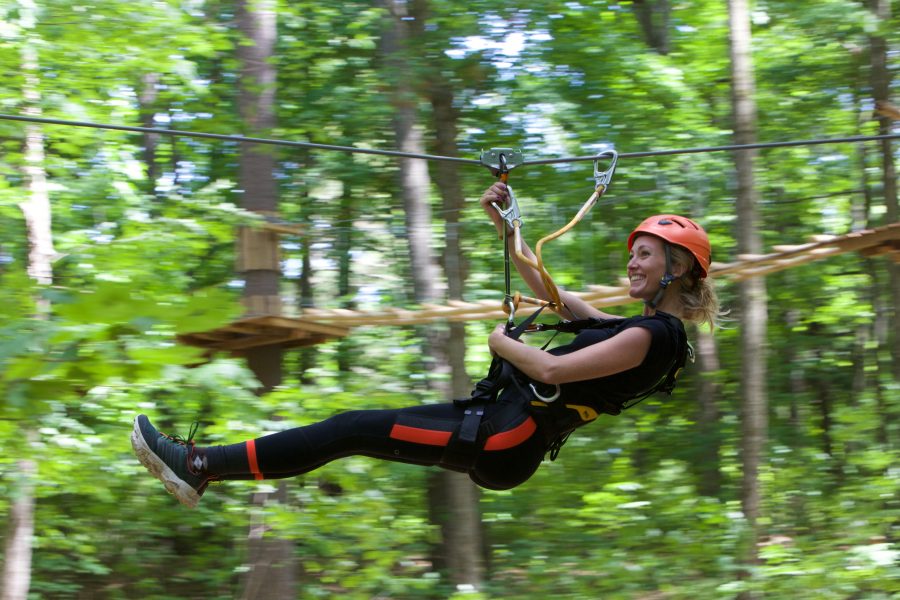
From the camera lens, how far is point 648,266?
8.46 ft

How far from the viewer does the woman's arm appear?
231 cm

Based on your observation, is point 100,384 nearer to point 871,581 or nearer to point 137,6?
point 137,6

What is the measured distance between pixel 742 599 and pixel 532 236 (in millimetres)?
2657

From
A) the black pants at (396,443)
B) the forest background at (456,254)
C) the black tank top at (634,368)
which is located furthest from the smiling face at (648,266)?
the forest background at (456,254)

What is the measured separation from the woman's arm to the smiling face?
A: 0.23m

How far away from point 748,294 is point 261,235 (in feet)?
10.2

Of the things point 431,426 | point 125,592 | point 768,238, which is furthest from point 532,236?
point 431,426

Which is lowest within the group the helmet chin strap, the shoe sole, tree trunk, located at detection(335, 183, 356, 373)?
tree trunk, located at detection(335, 183, 356, 373)

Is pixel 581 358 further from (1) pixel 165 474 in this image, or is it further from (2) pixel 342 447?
(1) pixel 165 474

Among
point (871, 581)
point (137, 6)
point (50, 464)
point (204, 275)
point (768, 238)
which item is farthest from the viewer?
point (768, 238)

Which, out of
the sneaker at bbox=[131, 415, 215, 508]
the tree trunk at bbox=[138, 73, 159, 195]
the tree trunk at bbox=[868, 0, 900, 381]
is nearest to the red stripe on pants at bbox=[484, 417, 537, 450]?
the sneaker at bbox=[131, 415, 215, 508]

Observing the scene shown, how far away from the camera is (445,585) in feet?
21.1

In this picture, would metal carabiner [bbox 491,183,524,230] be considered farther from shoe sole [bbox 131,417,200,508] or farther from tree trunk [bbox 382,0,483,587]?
tree trunk [bbox 382,0,483,587]

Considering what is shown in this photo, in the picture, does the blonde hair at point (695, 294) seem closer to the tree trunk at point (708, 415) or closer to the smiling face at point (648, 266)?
the smiling face at point (648, 266)
